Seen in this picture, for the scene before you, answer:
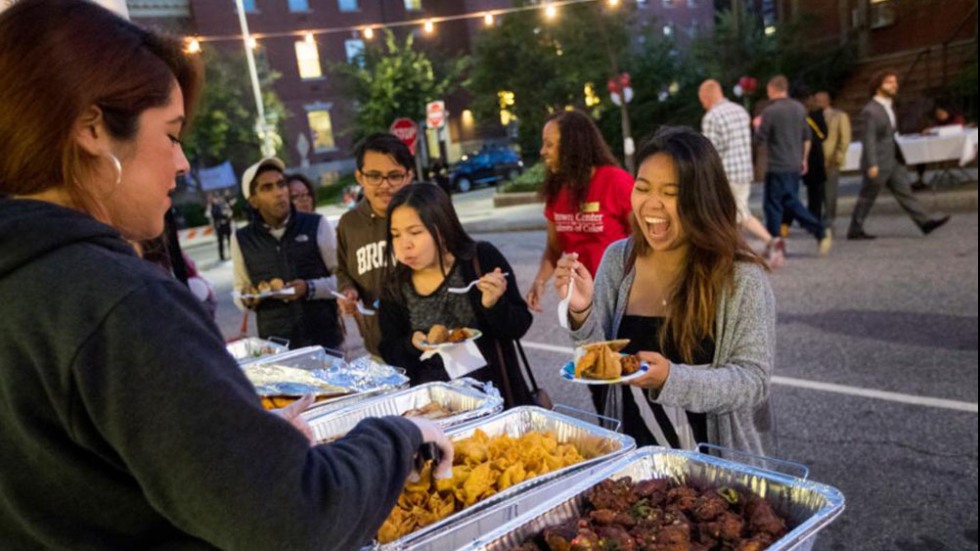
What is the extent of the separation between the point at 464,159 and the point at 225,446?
784 inches

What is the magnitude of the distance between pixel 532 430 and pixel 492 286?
560 mm

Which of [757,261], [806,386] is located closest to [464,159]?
[806,386]

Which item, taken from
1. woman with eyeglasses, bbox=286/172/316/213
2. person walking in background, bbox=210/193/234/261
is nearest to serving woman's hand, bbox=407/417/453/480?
woman with eyeglasses, bbox=286/172/316/213

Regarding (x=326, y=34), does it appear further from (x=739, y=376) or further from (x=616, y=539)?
(x=616, y=539)

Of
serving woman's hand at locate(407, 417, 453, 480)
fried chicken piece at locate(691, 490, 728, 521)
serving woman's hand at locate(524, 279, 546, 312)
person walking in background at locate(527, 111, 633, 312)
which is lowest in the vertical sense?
fried chicken piece at locate(691, 490, 728, 521)

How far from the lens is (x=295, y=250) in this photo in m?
3.80

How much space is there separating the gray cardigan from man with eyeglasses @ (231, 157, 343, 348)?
2.31 metres

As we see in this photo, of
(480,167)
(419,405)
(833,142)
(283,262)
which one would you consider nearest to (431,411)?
(419,405)

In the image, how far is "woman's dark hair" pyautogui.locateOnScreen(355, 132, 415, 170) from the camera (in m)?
3.29

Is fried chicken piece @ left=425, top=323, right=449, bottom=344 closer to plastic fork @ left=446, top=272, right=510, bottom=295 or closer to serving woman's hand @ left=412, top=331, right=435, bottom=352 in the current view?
serving woman's hand @ left=412, top=331, right=435, bottom=352

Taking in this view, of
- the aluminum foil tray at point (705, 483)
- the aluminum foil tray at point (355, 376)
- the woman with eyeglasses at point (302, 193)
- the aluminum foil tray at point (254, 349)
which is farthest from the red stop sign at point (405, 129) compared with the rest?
the aluminum foil tray at point (705, 483)

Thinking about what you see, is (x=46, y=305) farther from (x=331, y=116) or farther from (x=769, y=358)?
(x=331, y=116)

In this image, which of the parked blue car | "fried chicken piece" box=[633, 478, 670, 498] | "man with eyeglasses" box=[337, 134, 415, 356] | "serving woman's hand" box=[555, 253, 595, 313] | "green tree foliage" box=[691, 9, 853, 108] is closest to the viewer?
"fried chicken piece" box=[633, 478, 670, 498]

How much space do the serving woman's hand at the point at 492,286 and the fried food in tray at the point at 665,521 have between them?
0.96 m
